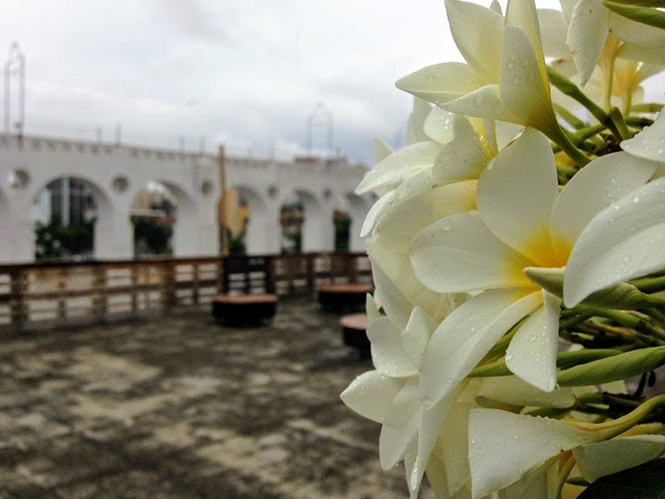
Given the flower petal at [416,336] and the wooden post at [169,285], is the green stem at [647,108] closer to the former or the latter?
the flower petal at [416,336]

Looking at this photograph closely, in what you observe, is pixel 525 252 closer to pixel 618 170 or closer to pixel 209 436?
pixel 618 170

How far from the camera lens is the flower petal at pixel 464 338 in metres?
0.24

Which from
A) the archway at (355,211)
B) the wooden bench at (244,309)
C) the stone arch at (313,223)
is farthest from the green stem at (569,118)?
the archway at (355,211)

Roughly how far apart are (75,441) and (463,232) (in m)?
3.64

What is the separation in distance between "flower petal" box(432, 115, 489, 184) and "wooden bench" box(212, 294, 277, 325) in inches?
265

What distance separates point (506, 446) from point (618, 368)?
0.06 metres

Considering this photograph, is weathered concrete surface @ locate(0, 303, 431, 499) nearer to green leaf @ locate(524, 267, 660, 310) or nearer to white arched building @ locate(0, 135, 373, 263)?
green leaf @ locate(524, 267, 660, 310)

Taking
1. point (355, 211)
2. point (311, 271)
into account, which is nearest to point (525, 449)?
point (311, 271)

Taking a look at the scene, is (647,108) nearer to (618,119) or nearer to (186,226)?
(618,119)

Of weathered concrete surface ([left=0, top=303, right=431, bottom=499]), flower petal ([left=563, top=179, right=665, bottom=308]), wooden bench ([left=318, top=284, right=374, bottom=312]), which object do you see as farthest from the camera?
wooden bench ([left=318, top=284, right=374, bottom=312])

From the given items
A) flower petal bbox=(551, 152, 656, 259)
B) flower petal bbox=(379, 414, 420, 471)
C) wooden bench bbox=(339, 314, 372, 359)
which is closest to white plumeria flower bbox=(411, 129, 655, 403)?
flower petal bbox=(551, 152, 656, 259)

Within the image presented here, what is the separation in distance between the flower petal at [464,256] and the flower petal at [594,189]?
29mm

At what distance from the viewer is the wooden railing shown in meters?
6.95

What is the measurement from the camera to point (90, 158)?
34.0 ft
